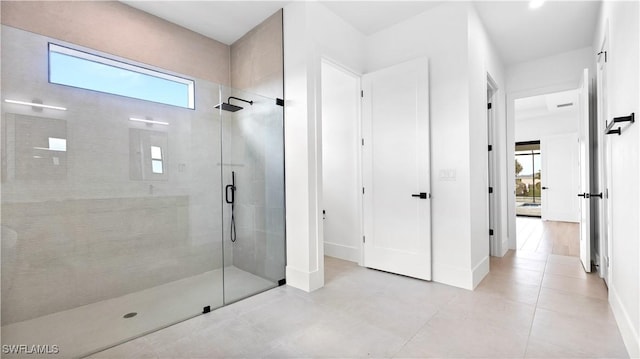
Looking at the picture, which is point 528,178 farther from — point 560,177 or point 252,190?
point 252,190

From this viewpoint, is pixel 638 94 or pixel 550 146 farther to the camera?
pixel 550 146

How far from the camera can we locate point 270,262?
3137 millimetres

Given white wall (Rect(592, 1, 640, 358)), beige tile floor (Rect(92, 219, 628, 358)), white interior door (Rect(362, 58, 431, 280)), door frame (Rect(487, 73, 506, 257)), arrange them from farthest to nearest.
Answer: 1. door frame (Rect(487, 73, 506, 257))
2. white interior door (Rect(362, 58, 431, 280))
3. beige tile floor (Rect(92, 219, 628, 358))
4. white wall (Rect(592, 1, 640, 358))

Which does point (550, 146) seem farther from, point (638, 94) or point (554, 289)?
point (638, 94)

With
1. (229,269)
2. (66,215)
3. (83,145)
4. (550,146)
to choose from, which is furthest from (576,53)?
(66,215)

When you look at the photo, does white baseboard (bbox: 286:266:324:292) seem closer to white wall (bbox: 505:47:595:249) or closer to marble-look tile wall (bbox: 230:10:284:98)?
marble-look tile wall (bbox: 230:10:284:98)

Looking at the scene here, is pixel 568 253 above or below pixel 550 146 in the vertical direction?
below

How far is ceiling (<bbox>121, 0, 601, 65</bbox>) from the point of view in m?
3.06

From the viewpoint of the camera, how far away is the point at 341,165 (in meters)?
4.11

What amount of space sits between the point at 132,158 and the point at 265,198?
131 cm

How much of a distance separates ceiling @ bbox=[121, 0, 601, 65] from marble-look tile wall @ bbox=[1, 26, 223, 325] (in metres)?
0.95

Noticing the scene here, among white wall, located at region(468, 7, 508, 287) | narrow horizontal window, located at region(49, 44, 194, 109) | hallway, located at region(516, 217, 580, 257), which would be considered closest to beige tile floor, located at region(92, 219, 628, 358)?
white wall, located at region(468, 7, 508, 287)

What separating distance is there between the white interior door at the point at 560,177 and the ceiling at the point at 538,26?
4.30 metres

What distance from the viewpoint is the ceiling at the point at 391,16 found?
3.06 metres
